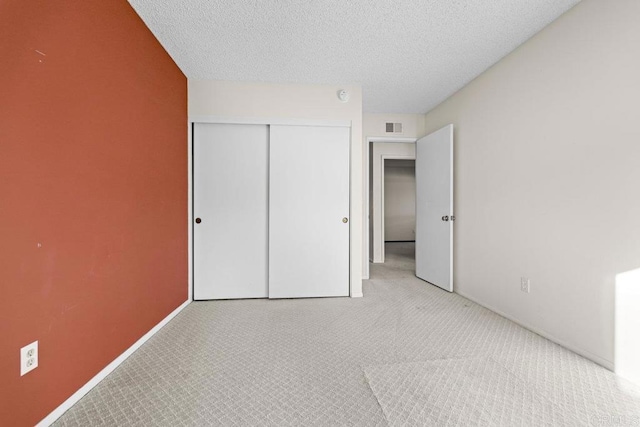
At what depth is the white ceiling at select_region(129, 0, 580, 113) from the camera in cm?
186

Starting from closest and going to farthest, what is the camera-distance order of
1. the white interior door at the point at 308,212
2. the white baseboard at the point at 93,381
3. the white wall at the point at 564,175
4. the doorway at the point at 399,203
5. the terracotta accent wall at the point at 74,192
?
1. the terracotta accent wall at the point at 74,192
2. the white baseboard at the point at 93,381
3. the white wall at the point at 564,175
4. the white interior door at the point at 308,212
5. the doorway at the point at 399,203

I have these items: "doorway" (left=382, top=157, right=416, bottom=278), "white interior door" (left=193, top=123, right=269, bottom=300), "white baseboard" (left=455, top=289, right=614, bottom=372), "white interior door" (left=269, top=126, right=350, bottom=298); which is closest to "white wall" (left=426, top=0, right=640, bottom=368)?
"white baseboard" (left=455, top=289, right=614, bottom=372)

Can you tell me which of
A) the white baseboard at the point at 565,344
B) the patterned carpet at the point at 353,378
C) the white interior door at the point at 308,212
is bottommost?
the patterned carpet at the point at 353,378

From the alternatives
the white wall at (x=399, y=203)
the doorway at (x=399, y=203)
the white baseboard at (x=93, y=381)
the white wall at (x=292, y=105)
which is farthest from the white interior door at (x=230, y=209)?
the white wall at (x=399, y=203)

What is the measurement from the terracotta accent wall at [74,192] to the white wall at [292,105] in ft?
2.20

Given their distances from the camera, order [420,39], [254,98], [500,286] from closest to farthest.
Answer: [420,39], [500,286], [254,98]

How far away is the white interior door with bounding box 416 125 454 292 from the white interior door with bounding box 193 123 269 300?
82.8 inches

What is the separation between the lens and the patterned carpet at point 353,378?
129 centimetres

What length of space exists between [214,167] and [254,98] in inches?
33.9

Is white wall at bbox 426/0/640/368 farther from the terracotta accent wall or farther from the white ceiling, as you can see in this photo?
the terracotta accent wall

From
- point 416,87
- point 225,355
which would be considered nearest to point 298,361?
point 225,355

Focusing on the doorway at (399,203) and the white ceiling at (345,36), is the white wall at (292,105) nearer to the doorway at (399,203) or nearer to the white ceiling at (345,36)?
the white ceiling at (345,36)

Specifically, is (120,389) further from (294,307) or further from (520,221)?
(520,221)

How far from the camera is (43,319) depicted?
3.96 feet
